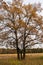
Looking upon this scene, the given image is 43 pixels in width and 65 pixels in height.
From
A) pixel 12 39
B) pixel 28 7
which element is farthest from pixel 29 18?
pixel 12 39

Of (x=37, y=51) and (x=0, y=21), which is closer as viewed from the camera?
(x=0, y=21)

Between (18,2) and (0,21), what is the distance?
438cm

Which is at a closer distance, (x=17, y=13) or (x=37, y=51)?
(x=17, y=13)

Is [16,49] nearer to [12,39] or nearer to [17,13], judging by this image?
[12,39]

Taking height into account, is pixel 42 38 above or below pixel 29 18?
below

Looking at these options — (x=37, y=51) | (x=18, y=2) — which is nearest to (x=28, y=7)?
(x=18, y=2)

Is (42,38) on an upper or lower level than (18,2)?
lower

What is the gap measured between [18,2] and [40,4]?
11.8 ft

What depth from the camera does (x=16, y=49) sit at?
39094 millimetres

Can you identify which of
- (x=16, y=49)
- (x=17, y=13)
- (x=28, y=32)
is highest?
(x=17, y=13)

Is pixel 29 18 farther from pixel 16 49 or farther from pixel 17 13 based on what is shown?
pixel 16 49

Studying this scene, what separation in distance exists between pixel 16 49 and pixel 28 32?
3.38 meters

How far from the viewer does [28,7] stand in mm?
39469

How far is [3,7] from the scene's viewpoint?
125 ft
